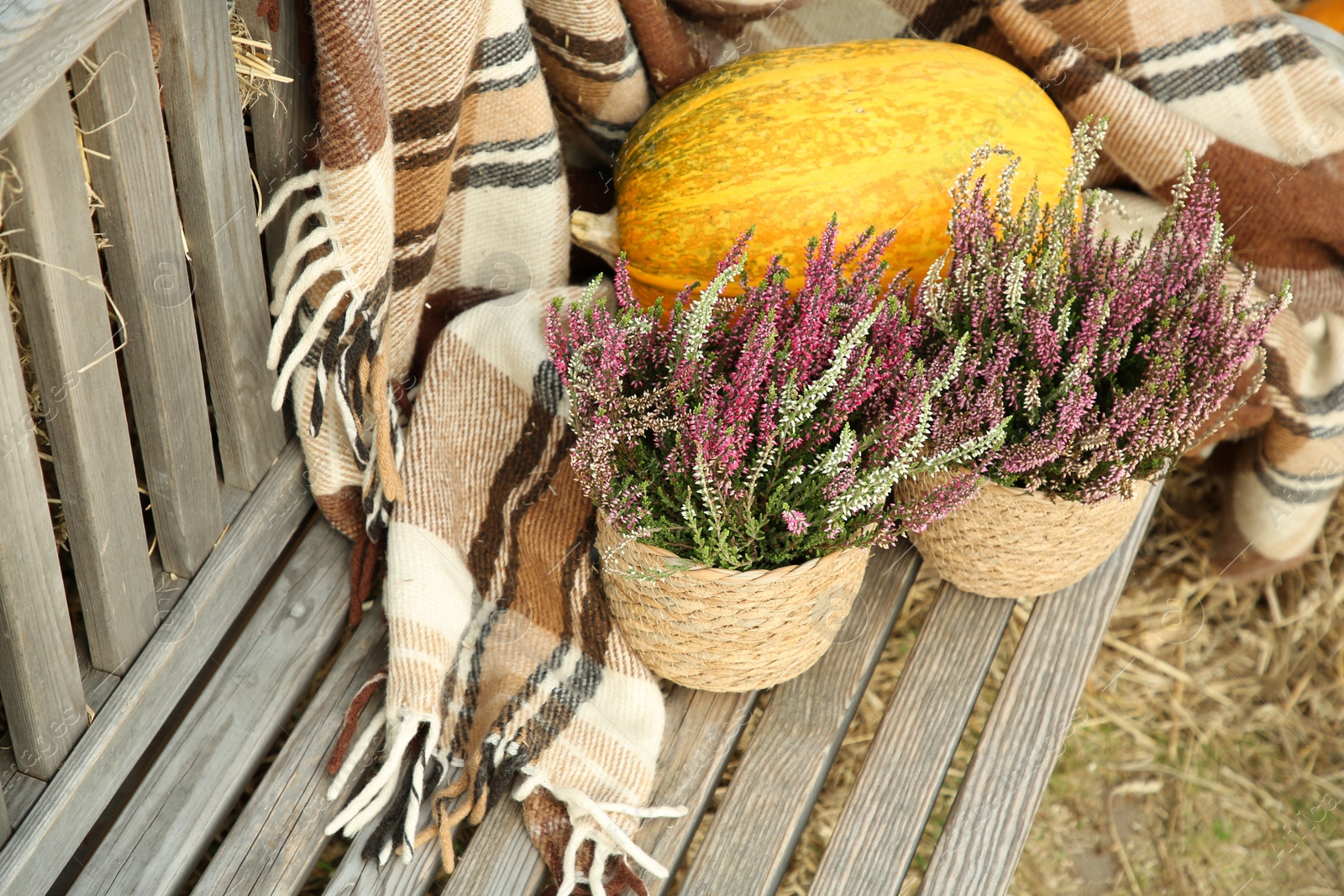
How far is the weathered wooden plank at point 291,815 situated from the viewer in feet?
3.55

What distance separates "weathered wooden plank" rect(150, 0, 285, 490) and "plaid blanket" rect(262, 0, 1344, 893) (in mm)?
42

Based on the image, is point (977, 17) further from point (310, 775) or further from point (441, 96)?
point (310, 775)

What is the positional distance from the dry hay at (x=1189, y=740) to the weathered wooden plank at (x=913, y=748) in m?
0.51

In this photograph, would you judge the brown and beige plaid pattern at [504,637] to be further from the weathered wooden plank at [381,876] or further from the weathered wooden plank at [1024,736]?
the weathered wooden plank at [1024,736]

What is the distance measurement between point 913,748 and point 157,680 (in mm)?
865

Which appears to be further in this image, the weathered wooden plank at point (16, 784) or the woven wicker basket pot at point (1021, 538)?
the woven wicker basket pot at point (1021, 538)

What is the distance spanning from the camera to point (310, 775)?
116 cm

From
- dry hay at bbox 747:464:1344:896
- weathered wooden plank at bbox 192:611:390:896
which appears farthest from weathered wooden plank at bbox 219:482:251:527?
dry hay at bbox 747:464:1344:896

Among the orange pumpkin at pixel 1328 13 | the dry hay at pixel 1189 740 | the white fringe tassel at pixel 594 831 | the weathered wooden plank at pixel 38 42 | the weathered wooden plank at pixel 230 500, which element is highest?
the weathered wooden plank at pixel 38 42

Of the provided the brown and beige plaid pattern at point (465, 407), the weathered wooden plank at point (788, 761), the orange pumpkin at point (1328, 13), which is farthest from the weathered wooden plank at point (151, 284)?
the orange pumpkin at point (1328, 13)

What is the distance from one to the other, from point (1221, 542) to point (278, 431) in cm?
160

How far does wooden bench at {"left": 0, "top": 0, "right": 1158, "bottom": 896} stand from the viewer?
89 centimetres

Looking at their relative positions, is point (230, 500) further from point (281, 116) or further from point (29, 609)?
point (281, 116)

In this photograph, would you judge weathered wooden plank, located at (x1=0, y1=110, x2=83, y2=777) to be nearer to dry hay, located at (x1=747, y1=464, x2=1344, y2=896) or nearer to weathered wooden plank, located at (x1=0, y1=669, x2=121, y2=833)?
weathered wooden plank, located at (x1=0, y1=669, x2=121, y2=833)
